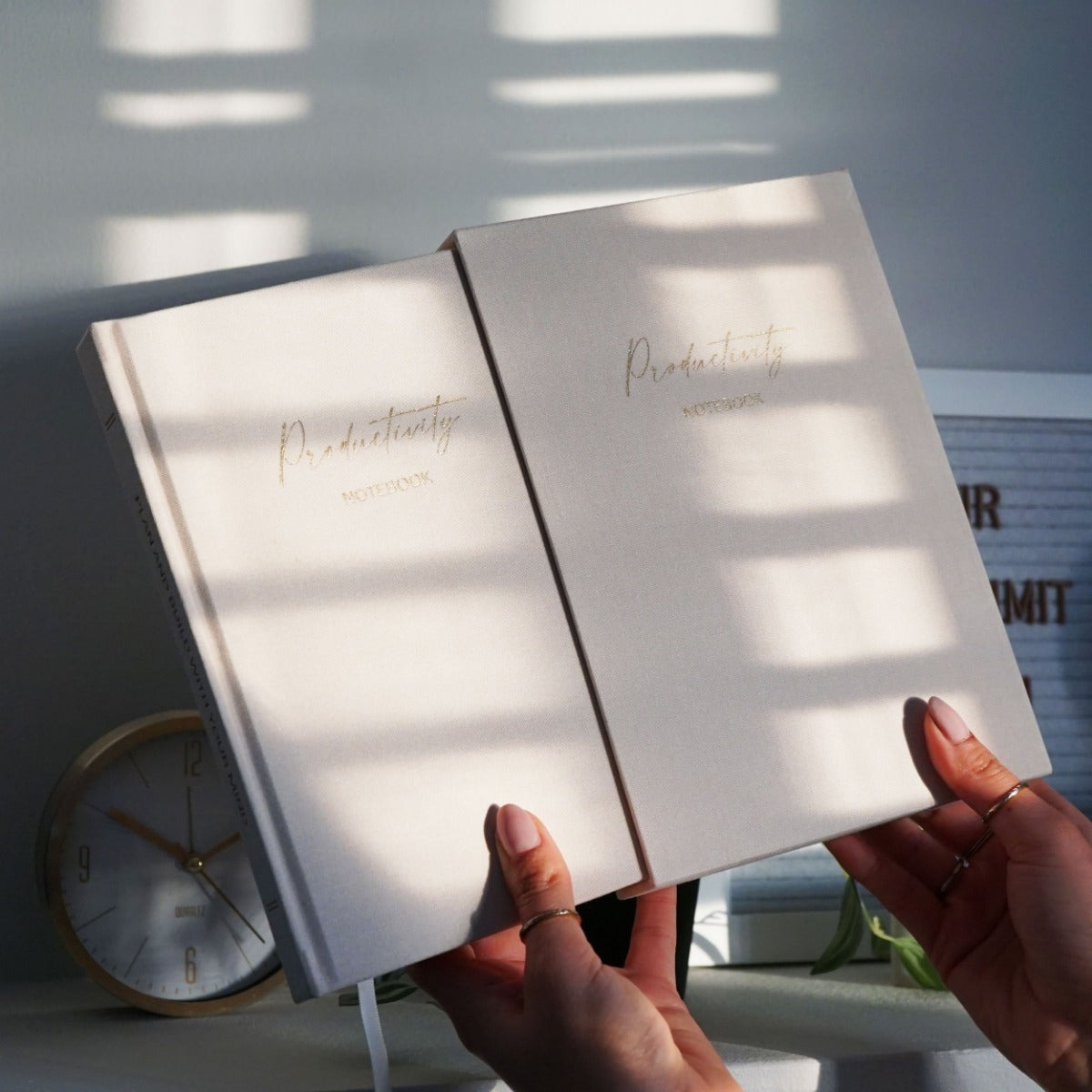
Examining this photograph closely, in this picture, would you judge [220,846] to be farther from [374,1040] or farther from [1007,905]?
[1007,905]

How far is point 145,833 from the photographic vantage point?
670 mm

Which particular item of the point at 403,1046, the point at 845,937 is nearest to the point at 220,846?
the point at 403,1046

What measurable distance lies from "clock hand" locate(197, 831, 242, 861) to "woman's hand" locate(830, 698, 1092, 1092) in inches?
14.2

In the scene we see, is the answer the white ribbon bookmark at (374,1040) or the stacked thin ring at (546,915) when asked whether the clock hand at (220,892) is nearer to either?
the white ribbon bookmark at (374,1040)

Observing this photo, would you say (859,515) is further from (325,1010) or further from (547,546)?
(325,1010)

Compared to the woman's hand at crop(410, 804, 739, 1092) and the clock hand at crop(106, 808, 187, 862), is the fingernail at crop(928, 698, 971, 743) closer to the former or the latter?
the woman's hand at crop(410, 804, 739, 1092)

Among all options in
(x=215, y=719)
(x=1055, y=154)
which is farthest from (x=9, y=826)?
(x=1055, y=154)

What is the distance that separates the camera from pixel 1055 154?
2.91ft

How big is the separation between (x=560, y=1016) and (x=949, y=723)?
220 mm

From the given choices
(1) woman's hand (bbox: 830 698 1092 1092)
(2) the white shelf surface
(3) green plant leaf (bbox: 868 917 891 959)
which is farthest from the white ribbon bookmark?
(3) green plant leaf (bbox: 868 917 891 959)

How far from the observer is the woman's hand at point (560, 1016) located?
0.45 meters

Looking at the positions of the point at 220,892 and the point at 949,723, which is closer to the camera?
the point at 949,723

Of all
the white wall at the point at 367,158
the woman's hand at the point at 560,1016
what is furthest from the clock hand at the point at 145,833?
the woman's hand at the point at 560,1016

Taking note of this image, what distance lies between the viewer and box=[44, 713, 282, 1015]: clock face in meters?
0.65
